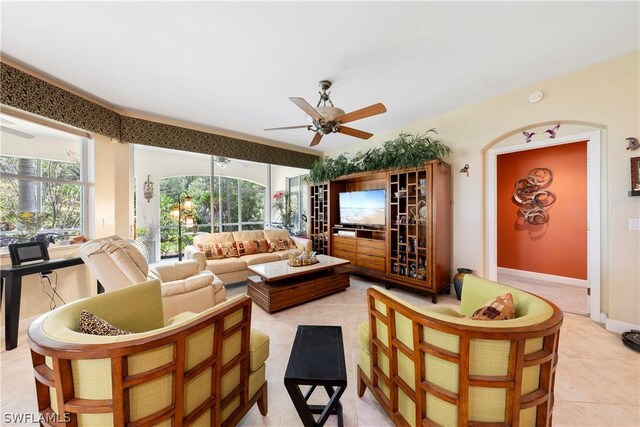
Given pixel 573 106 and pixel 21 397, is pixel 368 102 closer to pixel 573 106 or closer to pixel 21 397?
pixel 573 106

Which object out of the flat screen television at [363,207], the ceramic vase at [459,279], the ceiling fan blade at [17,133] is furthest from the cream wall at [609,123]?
the ceiling fan blade at [17,133]

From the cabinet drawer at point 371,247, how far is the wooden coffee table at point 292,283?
64 cm

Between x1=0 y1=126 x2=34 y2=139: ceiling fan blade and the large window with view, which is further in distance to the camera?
the large window with view

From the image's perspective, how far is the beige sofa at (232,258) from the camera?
3.74m

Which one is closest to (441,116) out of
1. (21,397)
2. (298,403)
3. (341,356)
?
(341,356)

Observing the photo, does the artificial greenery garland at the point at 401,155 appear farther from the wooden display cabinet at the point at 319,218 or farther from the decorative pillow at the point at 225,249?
the decorative pillow at the point at 225,249

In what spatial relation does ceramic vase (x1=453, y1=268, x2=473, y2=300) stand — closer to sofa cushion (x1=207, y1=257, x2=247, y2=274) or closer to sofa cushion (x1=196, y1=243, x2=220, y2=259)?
sofa cushion (x1=207, y1=257, x2=247, y2=274)

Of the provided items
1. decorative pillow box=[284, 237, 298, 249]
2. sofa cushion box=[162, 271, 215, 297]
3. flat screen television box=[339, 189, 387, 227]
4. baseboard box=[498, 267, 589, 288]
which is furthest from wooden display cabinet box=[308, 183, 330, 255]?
Answer: baseboard box=[498, 267, 589, 288]

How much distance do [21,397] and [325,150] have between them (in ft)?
18.2

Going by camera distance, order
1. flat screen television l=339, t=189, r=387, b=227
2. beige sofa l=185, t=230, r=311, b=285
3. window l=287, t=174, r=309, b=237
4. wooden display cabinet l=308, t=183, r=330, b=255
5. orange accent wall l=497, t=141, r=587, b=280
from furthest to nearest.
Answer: window l=287, t=174, r=309, b=237
wooden display cabinet l=308, t=183, r=330, b=255
flat screen television l=339, t=189, r=387, b=227
orange accent wall l=497, t=141, r=587, b=280
beige sofa l=185, t=230, r=311, b=285

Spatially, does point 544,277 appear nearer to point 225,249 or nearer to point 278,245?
point 278,245

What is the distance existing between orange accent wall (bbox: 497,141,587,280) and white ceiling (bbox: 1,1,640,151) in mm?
2083

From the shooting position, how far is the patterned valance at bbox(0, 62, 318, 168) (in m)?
2.36

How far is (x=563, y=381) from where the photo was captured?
5.96 ft
